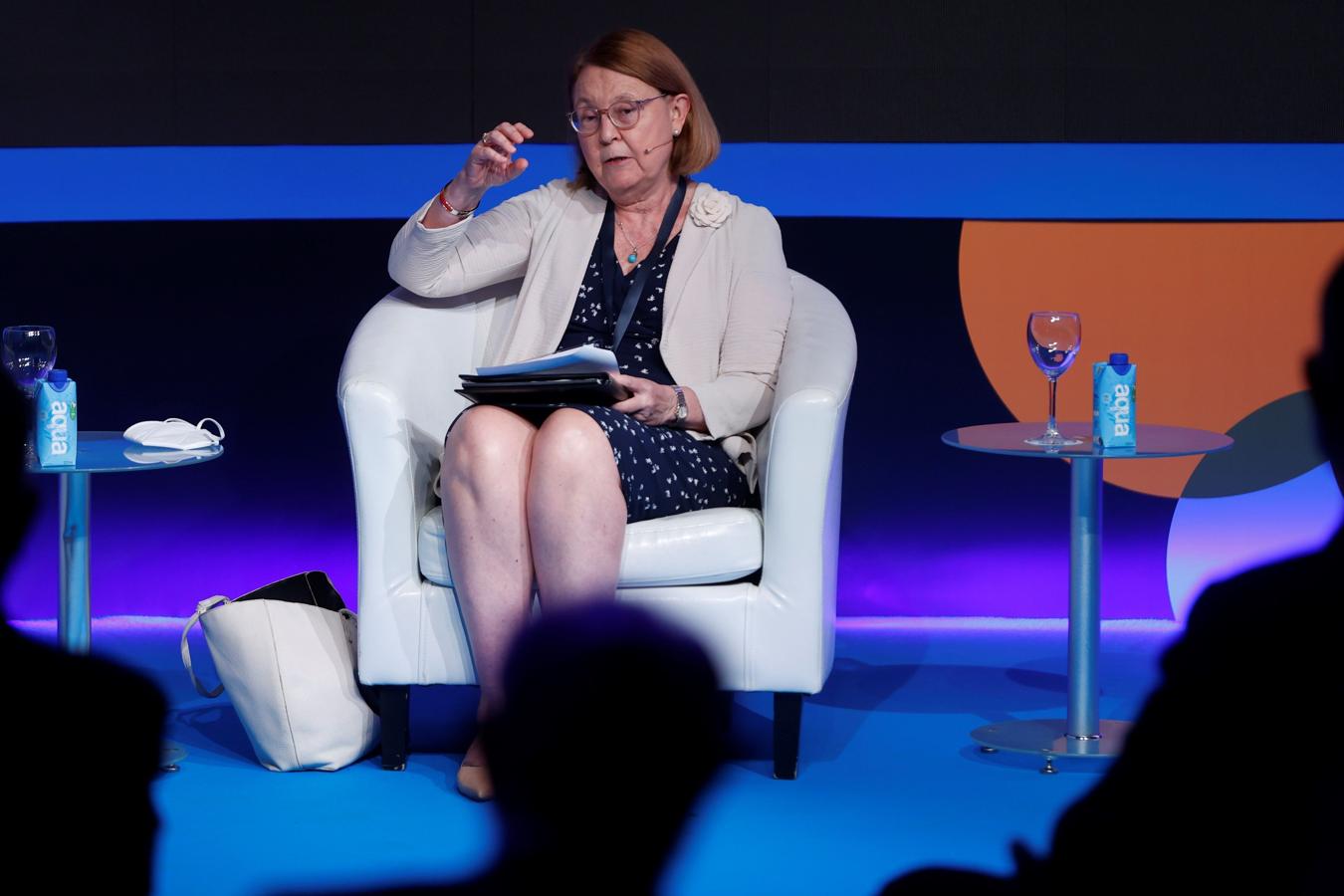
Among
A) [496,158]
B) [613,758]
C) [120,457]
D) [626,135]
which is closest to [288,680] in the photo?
[120,457]

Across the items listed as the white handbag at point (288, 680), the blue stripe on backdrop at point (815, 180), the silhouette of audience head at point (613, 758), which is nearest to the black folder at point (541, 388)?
the white handbag at point (288, 680)

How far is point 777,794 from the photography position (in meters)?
2.71

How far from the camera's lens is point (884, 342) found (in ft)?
12.8

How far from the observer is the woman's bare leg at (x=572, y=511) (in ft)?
8.54

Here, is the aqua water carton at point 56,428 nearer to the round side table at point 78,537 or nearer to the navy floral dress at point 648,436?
the round side table at point 78,537

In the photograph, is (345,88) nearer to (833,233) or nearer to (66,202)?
(66,202)

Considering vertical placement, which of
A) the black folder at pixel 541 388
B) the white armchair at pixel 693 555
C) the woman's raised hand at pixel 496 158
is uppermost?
the woman's raised hand at pixel 496 158

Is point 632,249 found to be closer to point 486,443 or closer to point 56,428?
point 486,443

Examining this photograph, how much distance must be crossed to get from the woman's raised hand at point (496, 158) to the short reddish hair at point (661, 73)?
0.89 feet

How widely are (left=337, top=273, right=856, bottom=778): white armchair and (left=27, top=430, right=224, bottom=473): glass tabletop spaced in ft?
0.96

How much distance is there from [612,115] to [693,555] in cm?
93

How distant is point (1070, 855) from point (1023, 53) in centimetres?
372

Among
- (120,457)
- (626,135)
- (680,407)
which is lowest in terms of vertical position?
(120,457)

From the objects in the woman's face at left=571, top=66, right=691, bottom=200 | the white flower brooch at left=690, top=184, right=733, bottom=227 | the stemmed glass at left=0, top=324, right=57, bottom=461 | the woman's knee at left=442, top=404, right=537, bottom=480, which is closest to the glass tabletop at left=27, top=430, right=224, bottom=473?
the stemmed glass at left=0, top=324, right=57, bottom=461
